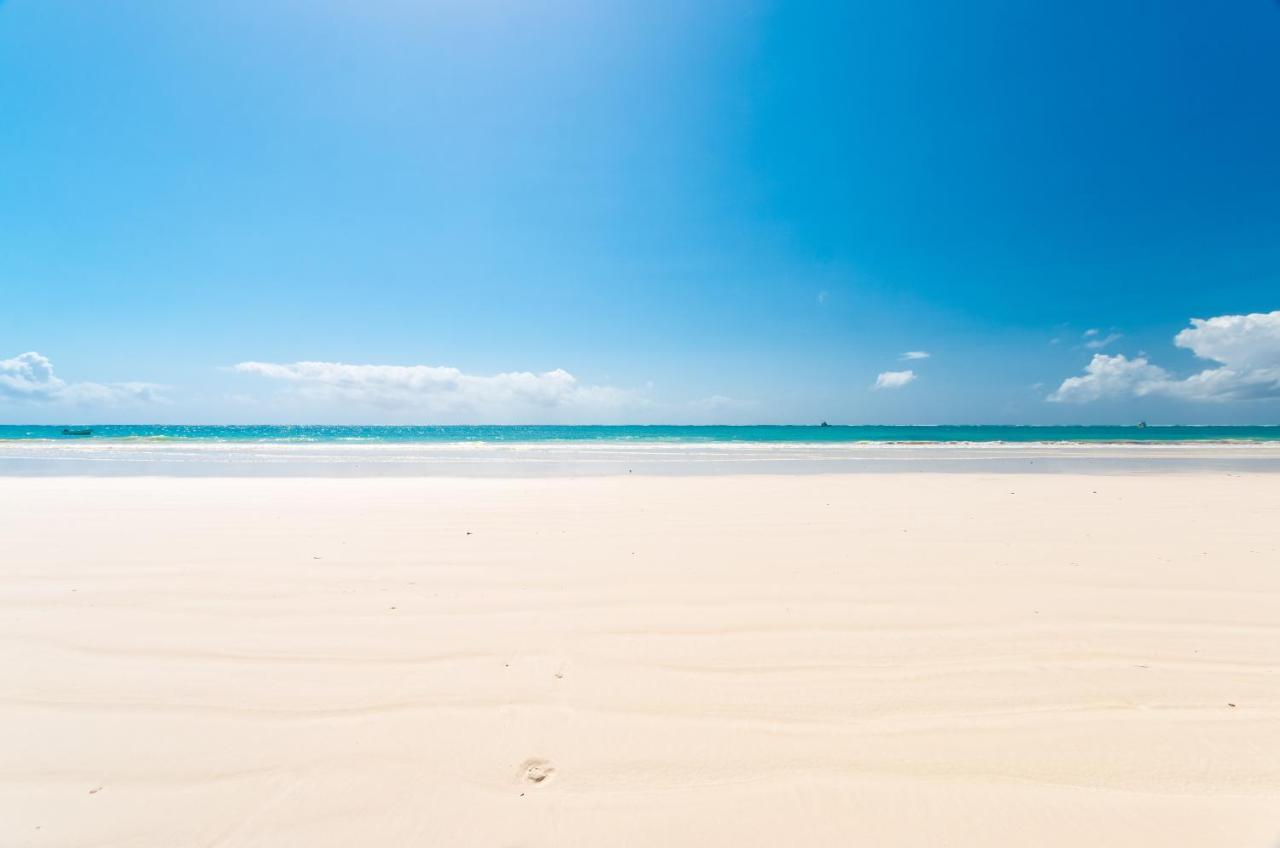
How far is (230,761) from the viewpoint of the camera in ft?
7.85

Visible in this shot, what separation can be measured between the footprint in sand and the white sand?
0.01m

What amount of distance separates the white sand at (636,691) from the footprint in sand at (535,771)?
13mm

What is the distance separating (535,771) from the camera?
230 centimetres

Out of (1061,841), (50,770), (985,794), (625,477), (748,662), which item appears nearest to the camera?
(1061,841)

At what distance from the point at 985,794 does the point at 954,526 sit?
5.85 meters

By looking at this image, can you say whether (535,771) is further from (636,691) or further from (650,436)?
(650,436)

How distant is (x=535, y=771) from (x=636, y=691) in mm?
794

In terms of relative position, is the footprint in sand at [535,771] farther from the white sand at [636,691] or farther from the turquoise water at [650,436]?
the turquoise water at [650,436]

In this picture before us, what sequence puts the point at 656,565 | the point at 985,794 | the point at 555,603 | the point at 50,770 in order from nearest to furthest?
the point at 985,794
the point at 50,770
the point at 555,603
the point at 656,565

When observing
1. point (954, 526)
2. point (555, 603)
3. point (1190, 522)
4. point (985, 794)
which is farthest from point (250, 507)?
point (1190, 522)

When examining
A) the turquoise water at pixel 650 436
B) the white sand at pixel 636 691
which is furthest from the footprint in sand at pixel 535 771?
the turquoise water at pixel 650 436

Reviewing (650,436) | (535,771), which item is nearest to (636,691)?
(535,771)

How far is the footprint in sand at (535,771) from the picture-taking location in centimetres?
225

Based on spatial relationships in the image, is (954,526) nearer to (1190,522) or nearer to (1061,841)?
(1190,522)
